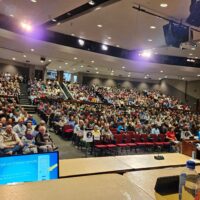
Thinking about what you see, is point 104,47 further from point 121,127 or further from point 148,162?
point 148,162

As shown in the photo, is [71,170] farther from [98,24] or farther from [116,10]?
[98,24]

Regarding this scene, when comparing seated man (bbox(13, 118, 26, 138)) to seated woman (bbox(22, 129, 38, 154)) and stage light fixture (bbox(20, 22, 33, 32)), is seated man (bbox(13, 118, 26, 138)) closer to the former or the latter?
seated woman (bbox(22, 129, 38, 154))

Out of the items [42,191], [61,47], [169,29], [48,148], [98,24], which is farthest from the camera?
[61,47]

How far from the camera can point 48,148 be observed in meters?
6.12

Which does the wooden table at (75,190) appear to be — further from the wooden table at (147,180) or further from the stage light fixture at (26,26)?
the stage light fixture at (26,26)

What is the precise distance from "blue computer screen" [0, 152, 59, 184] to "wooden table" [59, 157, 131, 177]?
250 mm

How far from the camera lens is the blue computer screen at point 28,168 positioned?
1362 mm

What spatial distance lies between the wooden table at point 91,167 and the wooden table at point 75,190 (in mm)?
789

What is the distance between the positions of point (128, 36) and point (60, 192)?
10113mm

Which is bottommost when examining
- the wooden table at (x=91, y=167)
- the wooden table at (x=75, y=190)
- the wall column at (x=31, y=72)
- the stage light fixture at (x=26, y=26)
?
the wooden table at (x=91, y=167)

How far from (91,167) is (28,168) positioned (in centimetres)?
62

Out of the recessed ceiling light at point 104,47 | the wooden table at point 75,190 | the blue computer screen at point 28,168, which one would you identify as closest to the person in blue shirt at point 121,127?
the recessed ceiling light at point 104,47

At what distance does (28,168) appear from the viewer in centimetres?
145

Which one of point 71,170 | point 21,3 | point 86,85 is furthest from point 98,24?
point 86,85
